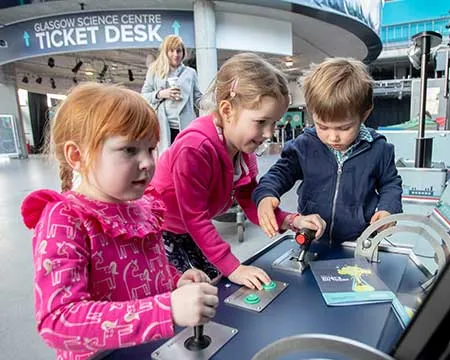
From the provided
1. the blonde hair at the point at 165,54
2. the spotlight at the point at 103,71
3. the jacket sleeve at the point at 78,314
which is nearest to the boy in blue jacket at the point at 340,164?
the jacket sleeve at the point at 78,314

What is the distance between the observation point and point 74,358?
577mm

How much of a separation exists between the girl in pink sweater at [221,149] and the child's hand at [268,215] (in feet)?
0.15

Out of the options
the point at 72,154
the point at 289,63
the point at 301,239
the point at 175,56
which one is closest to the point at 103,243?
the point at 72,154

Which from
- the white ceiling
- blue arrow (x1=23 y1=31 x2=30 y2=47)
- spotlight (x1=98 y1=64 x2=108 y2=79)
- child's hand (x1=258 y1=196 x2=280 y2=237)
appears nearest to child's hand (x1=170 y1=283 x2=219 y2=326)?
child's hand (x1=258 y1=196 x2=280 y2=237)

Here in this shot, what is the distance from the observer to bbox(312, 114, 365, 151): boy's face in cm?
95

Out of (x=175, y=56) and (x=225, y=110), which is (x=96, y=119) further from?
(x=175, y=56)

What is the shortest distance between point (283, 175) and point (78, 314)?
75cm

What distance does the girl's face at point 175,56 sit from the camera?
90.0 inches

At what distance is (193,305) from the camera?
0.45m

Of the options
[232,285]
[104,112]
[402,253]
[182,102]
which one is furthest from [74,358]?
[182,102]

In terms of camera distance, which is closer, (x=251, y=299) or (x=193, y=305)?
(x=193, y=305)

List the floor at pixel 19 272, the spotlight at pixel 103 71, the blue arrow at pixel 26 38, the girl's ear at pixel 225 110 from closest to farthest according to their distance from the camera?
the girl's ear at pixel 225 110, the floor at pixel 19 272, the blue arrow at pixel 26 38, the spotlight at pixel 103 71

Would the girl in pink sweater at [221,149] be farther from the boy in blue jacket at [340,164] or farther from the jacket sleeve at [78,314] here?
the jacket sleeve at [78,314]

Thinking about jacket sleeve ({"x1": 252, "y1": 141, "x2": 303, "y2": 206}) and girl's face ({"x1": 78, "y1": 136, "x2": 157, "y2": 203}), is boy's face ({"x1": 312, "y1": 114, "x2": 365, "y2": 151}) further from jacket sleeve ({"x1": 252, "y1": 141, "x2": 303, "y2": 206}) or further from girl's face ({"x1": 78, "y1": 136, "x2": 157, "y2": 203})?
girl's face ({"x1": 78, "y1": 136, "x2": 157, "y2": 203})
